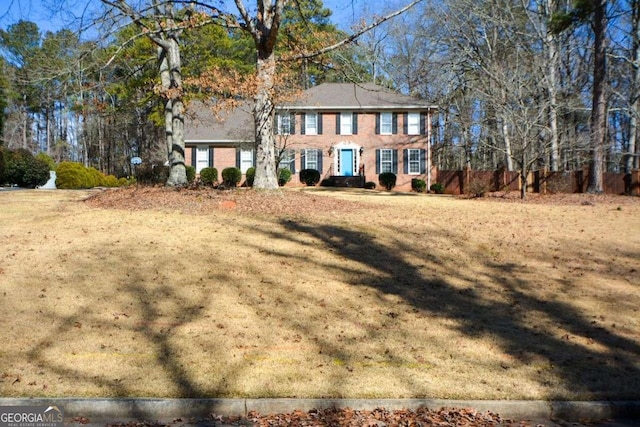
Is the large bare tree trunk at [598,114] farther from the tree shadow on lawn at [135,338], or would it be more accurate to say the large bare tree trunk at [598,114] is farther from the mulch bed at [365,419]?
the mulch bed at [365,419]

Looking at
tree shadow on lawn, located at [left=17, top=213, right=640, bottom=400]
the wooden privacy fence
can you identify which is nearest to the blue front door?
the wooden privacy fence

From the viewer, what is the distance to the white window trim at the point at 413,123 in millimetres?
33781

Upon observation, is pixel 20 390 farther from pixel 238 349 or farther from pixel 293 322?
pixel 293 322

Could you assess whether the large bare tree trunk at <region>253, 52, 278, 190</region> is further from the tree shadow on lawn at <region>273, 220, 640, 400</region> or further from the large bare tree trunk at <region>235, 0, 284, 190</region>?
the tree shadow on lawn at <region>273, 220, 640, 400</region>

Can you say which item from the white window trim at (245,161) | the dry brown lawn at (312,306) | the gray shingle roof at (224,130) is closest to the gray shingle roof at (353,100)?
the gray shingle roof at (224,130)

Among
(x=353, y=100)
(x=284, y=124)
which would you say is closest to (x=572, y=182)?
(x=353, y=100)

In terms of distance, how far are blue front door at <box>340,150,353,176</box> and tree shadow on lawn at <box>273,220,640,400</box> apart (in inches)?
899

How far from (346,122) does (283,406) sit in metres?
30.0

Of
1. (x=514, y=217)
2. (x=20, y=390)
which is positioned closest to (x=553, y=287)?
(x=514, y=217)

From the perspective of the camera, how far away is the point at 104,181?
3241 cm

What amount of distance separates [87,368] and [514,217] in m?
11.6

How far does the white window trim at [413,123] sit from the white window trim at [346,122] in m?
3.38

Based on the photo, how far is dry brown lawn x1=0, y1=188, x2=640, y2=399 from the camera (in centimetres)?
538

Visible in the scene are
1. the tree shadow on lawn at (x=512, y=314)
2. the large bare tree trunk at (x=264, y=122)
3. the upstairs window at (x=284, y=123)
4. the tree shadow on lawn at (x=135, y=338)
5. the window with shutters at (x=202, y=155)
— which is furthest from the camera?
the window with shutters at (x=202, y=155)
